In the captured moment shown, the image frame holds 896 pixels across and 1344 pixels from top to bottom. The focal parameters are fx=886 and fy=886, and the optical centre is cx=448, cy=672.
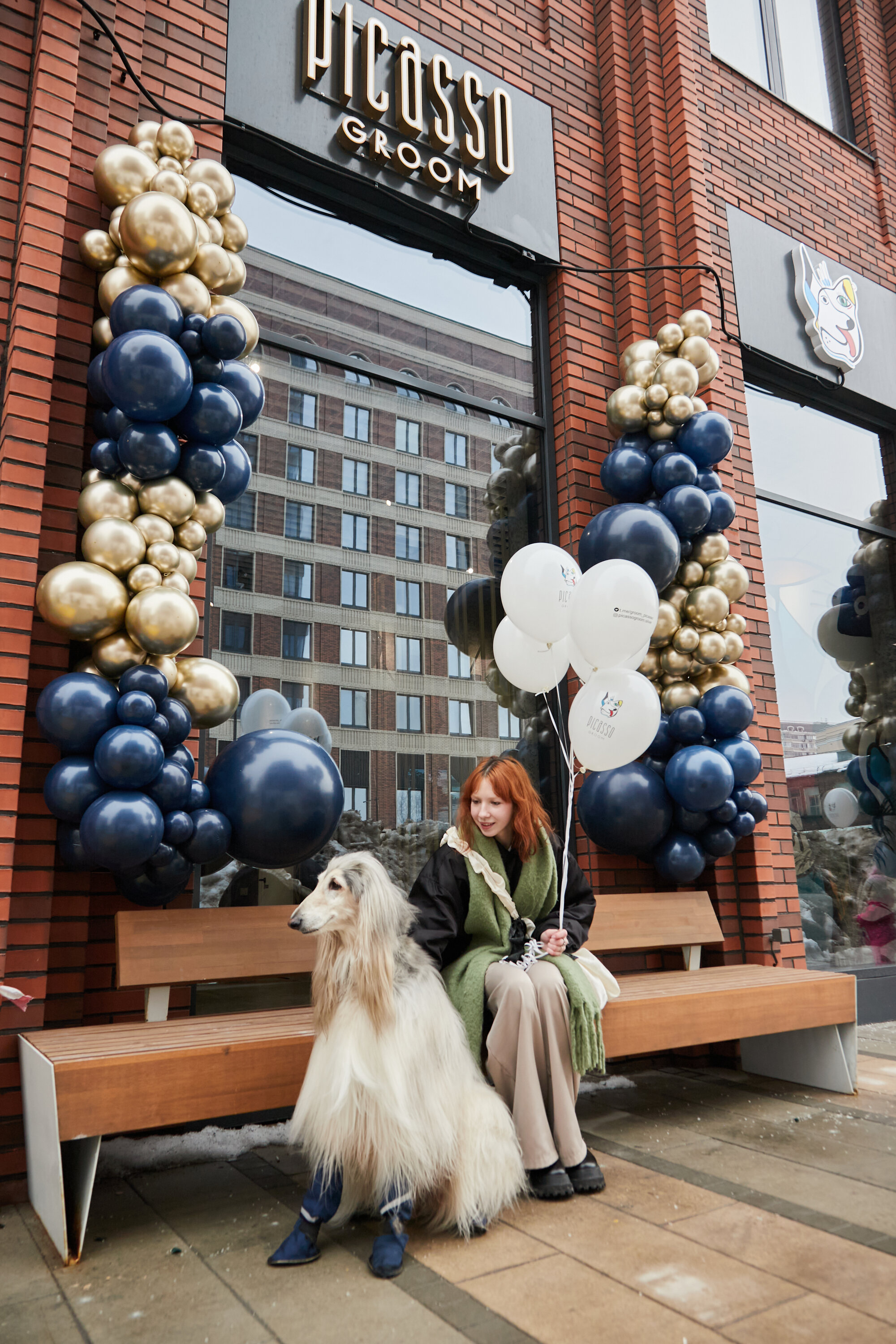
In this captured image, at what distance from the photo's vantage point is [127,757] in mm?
2820

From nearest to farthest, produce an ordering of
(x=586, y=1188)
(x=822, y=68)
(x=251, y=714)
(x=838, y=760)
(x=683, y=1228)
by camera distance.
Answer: (x=683, y=1228) → (x=586, y=1188) → (x=251, y=714) → (x=838, y=760) → (x=822, y=68)

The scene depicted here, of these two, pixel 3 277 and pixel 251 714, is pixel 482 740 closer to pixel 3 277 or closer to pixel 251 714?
pixel 251 714

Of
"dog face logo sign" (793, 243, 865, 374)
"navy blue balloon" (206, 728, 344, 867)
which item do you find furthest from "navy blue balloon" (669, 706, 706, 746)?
"dog face logo sign" (793, 243, 865, 374)

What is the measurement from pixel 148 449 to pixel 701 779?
2.81 metres

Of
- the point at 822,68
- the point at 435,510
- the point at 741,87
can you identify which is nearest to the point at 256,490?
the point at 435,510

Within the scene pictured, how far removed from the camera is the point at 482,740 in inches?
191

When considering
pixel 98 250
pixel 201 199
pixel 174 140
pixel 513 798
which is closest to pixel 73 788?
pixel 513 798

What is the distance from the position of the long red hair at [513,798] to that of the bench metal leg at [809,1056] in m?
1.65

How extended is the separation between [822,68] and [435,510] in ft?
20.9

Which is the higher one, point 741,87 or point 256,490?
point 741,87

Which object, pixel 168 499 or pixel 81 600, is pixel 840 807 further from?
pixel 81 600

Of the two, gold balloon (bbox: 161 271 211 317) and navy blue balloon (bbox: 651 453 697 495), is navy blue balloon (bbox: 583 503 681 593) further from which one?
gold balloon (bbox: 161 271 211 317)

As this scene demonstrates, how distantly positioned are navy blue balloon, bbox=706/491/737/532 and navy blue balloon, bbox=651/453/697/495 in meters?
0.14

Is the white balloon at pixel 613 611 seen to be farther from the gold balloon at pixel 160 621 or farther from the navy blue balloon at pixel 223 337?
the navy blue balloon at pixel 223 337
